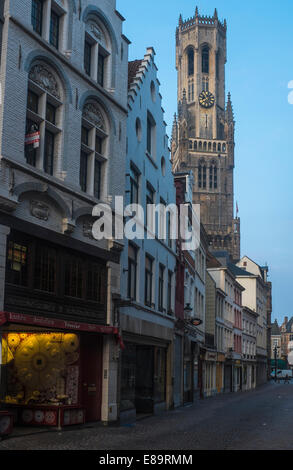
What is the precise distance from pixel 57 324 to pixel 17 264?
210 cm

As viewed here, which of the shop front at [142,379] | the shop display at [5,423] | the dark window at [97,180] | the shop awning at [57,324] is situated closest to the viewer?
the shop display at [5,423]

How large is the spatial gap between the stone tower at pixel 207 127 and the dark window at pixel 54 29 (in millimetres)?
111093

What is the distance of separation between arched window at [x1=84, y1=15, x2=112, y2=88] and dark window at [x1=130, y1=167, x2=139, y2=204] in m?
4.21

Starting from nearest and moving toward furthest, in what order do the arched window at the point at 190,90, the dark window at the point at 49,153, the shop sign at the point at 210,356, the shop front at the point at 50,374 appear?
the shop front at the point at 50,374, the dark window at the point at 49,153, the shop sign at the point at 210,356, the arched window at the point at 190,90

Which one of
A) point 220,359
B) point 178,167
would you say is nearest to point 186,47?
point 178,167

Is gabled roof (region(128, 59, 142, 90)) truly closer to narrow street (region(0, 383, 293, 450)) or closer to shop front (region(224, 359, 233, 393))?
narrow street (region(0, 383, 293, 450))

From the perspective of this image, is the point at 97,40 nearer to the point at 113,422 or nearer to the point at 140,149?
the point at 140,149

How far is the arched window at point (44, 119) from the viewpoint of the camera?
58.9ft

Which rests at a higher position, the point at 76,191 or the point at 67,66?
the point at 67,66

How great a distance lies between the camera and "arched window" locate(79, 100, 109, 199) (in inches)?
822

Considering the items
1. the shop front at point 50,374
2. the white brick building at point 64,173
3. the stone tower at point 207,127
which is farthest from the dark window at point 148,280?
the stone tower at point 207,127

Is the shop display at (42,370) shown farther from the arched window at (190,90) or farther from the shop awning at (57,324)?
the arched window at (190,90)

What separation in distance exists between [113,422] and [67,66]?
11.2m
